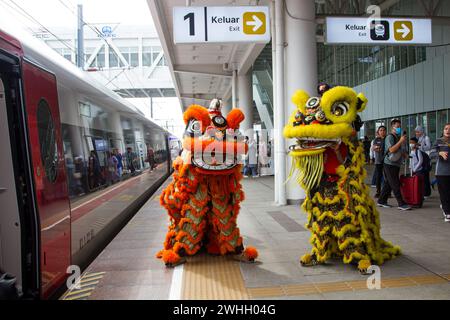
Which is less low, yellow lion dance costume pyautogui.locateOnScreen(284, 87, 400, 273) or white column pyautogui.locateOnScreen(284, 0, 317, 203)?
white column pyautogui.locateOnScreen(284, 0, 317, 203)

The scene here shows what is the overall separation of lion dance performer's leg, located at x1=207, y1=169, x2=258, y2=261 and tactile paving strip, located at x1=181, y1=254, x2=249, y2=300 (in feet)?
0.63

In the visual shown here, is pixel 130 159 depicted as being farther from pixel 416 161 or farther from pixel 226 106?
pixel 226 106

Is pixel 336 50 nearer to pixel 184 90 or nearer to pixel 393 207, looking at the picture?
pixel 184 90

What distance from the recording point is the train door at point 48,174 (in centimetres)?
341

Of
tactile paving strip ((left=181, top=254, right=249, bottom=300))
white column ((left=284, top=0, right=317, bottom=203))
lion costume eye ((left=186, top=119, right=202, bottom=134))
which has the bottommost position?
tactile paving strip ((left=181, top=254, right=249, bottom=300))

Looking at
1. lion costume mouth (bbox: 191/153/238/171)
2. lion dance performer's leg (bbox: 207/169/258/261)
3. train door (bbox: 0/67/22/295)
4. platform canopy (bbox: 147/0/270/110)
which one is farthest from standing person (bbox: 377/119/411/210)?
train door (bbox: 0/67/22/295)

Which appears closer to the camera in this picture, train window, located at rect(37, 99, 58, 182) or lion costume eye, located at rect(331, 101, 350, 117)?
train window, located at rect(37, 99, 58, 182)

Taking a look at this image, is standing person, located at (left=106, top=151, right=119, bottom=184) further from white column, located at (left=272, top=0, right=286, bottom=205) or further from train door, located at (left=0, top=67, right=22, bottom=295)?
white column, located at (left=272, top=0, right=286, bottom=205)

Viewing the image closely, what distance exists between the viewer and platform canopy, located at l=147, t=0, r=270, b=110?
1080 centimetres

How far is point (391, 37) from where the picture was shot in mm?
8234

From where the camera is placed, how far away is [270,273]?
438 cm

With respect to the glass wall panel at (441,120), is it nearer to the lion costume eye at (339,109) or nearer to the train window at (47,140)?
the lion costume eye at (339,109)

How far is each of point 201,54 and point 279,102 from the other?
7747 millimetres

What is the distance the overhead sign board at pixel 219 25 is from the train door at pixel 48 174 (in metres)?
3.81
